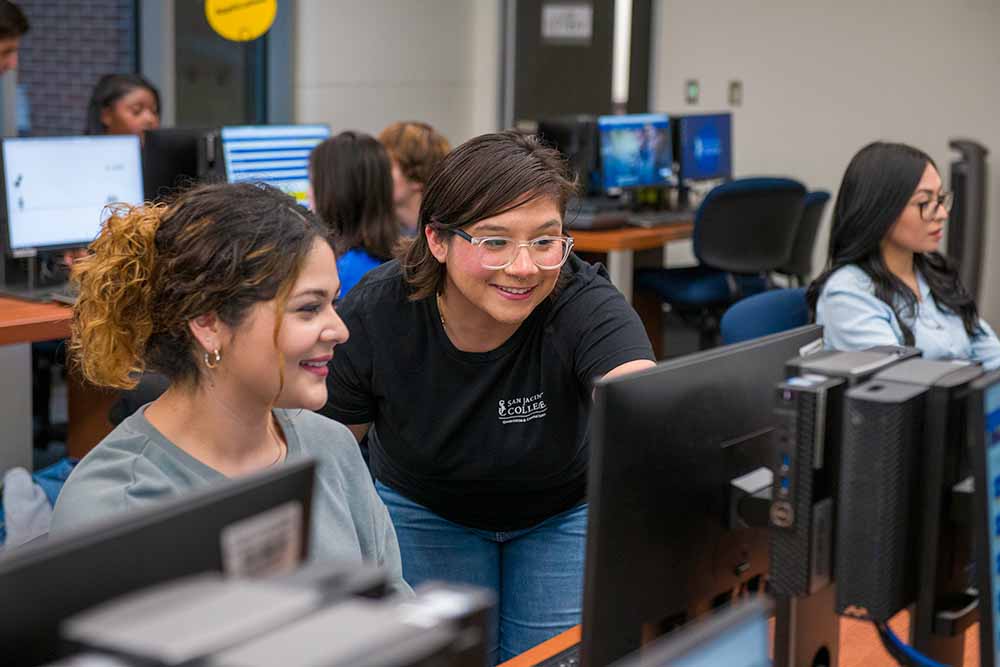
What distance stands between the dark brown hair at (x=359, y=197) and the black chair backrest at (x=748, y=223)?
2.41m

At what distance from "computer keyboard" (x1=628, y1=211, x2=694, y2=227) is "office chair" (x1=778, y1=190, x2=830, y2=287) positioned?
1.68 ft

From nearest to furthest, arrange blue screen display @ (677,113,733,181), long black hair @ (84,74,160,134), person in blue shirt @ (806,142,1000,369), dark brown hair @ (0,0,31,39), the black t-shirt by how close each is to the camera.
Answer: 1. the black t-shirt
2. person in blue shirt @ (806,142,1000,369)
3. dark brown hair @ (0,0,31,39)
4. long black hair @ (84,74,160,134)
5. blue screen display @ (677,113,733,181)

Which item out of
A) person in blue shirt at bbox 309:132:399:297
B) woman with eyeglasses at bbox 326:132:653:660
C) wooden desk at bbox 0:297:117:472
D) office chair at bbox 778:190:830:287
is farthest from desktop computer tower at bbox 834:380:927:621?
office chair at bbox 778:190:830:287

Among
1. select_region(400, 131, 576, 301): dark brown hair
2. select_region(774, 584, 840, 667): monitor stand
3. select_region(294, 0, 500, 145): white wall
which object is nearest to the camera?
select_region(774, 584, 840, 667): monitor stand

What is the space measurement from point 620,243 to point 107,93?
2.15m

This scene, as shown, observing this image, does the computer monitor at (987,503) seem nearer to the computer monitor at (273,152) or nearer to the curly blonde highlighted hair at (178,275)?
the curly blonde highlighted hair at (178,275)

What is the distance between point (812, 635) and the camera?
151 cm

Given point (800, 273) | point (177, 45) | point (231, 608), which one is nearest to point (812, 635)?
point (231, 608)

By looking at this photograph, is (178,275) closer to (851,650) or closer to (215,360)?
(215,360)

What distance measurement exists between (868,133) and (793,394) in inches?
233

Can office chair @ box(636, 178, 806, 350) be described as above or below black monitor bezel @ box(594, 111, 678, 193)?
below

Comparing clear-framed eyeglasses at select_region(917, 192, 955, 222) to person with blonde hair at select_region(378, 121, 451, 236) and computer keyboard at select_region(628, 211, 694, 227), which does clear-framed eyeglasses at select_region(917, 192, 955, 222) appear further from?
computer keyboard at select_region(628, 211, 694, 227)

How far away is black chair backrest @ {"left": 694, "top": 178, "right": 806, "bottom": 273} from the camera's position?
5590 mm

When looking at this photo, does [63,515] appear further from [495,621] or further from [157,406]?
[495,621]
